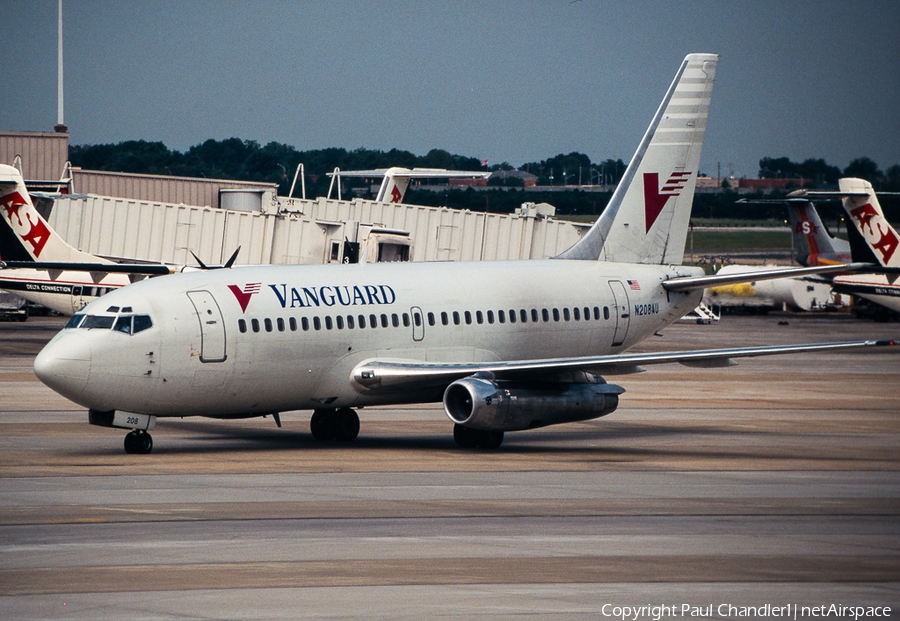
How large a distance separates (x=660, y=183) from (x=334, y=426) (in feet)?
38.6

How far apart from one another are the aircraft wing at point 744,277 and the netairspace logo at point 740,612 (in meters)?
14.8

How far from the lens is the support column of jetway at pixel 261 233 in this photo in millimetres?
65250

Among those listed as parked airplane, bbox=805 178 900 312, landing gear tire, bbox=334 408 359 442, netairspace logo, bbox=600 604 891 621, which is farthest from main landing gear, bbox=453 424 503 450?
parked airplane, bbox=805 178 900 312

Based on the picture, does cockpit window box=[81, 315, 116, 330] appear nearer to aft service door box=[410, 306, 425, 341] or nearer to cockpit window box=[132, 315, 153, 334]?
cockpit window box=[132, 315, 153, 334]

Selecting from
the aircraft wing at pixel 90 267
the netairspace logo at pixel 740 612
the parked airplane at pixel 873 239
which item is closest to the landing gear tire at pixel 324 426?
the netairspace logo at pixel 740 612

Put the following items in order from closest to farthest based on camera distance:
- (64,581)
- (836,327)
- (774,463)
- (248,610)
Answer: (248,610) → (64,581) → (774,463) → (836,327)

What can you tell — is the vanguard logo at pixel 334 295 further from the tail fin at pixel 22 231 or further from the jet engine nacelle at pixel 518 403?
the tail fin at pixel 22 231

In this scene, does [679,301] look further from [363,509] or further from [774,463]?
[363,509]

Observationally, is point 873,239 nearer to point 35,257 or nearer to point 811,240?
point 811,240

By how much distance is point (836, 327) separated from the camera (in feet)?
254

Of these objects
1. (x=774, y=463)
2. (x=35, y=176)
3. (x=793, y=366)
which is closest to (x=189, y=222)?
(x=35, y=176)

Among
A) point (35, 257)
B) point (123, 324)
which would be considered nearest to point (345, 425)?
point (123, 324)

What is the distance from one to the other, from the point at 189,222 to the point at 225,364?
43.5 m

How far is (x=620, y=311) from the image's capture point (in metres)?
32.8
